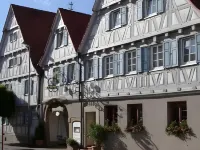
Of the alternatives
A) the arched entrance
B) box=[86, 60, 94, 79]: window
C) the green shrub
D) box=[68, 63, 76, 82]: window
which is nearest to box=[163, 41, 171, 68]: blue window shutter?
box=[86, 60, 94, 79]: window

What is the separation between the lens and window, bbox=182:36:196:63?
15.7 metres

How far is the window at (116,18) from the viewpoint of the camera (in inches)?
778

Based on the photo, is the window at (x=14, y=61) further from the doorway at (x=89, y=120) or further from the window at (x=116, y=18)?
the window at (x=116, y=18)

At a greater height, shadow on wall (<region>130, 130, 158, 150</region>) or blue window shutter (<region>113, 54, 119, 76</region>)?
blue window shutter (<region>113, 54, 119, 76</region>)

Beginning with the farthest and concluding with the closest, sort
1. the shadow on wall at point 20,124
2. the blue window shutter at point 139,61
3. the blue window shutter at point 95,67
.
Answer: the shadow on wall at point 20,124 < the blue window shutter at point 95,67 < the blue window shutter at point 139,61

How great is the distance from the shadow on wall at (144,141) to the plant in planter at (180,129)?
1.29 metres

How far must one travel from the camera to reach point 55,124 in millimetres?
27344

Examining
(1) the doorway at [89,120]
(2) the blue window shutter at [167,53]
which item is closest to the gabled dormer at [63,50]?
(1) the doorway at [89,120]

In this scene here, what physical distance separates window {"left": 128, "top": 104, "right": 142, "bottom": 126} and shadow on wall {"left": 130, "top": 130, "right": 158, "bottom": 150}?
0.69 metres

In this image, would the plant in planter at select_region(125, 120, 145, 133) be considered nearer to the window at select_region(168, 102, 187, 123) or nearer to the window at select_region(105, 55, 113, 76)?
the window at select_region(168, 102, 187, 123)

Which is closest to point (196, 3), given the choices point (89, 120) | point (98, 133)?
point (98, 133)

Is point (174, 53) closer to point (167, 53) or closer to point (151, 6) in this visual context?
point (167, 53)

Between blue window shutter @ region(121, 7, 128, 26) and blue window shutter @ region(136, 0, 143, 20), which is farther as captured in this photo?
blue window shutter @ region(121, 7, 128, 26)

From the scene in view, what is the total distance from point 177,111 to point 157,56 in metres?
2.68
